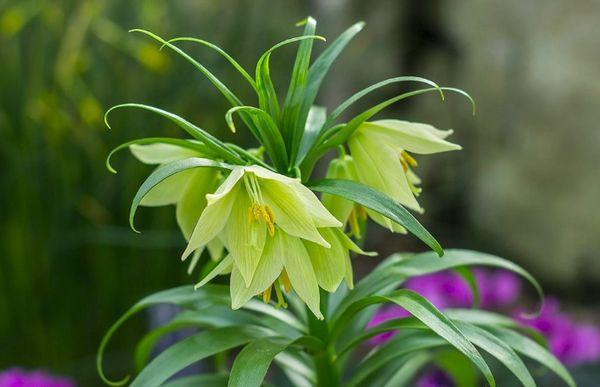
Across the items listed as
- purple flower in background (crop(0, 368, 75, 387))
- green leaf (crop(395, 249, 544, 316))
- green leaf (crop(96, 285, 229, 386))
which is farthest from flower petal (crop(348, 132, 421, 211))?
purple flower in background (crop(0, 368, 75, 387))

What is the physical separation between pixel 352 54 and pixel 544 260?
1030 mm

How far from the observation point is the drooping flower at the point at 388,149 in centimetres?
82

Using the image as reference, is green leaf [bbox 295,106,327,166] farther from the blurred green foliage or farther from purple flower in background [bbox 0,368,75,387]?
the blurred green foliage

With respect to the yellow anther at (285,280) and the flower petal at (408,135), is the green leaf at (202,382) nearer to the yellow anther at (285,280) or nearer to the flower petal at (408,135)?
the yellow anther at (285,280)

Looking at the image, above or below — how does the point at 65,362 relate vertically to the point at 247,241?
below

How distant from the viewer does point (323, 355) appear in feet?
2.98

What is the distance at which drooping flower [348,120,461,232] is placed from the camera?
0.82 meters

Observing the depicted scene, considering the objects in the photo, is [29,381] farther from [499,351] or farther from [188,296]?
[499,351]

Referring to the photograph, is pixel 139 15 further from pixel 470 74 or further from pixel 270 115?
pixel 270 115

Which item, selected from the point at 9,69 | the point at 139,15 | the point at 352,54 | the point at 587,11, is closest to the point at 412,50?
the point at 352,54

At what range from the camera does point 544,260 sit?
2994 millimetres

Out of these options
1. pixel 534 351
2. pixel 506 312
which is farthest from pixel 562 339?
pixel 534 351

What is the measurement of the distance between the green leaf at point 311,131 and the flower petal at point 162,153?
0.10 m

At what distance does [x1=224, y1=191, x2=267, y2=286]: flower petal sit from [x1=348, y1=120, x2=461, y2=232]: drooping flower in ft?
0.40
